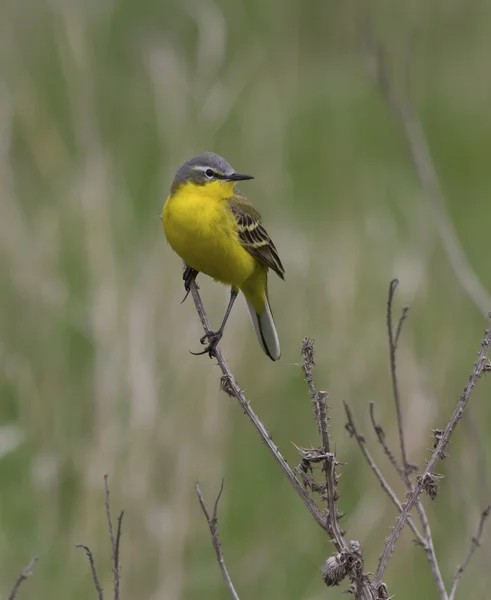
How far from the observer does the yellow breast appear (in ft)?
12.7

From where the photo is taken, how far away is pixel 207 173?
418 centimetres

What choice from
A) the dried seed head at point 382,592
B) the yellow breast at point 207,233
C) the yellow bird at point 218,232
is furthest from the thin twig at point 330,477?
the yellow breast at point 207,233

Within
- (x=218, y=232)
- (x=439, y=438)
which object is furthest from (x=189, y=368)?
(x=439, y=438)

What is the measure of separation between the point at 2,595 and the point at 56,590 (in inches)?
8.6

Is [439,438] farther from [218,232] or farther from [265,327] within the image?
[265,327]

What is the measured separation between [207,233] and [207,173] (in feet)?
1.17

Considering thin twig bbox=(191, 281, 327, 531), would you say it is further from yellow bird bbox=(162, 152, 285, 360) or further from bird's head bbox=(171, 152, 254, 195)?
bird's head bbox=(171, 152, 254, 195)

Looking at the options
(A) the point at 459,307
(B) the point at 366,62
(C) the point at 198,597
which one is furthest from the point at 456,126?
(C) the point at 198,597

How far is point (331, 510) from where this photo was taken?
6.98 ft

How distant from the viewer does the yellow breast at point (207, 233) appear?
387cm

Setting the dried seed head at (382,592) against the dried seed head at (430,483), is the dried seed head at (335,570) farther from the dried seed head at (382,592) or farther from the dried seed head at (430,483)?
the dried seed head at (430,483)

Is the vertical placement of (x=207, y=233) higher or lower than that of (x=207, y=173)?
lower

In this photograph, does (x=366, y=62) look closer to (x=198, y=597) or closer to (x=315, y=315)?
(x=315, y=315)

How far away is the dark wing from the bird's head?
0.31ft
